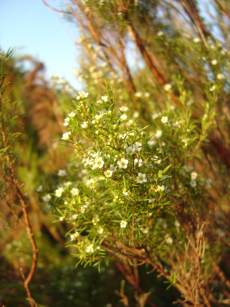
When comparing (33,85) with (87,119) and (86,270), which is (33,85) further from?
(87,119)

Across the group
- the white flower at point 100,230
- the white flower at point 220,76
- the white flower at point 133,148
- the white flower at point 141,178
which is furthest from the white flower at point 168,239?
the white flower at point 220,76

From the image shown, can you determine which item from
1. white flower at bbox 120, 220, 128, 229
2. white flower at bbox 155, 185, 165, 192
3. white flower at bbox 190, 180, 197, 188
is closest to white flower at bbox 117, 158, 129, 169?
white flower at bbox 155, 185, 165, 192

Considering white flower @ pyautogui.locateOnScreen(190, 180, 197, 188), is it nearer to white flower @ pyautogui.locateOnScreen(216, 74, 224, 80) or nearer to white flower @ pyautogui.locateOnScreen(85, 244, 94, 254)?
white flower @ pyautogui.locateOnScreen(85, 244, 94, 254)

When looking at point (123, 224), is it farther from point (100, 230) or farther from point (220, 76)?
point (220, 76)

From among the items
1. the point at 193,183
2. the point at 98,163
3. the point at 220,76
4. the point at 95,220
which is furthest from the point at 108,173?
the point at 220,76

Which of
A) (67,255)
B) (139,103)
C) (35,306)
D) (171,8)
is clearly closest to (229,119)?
(139,103)

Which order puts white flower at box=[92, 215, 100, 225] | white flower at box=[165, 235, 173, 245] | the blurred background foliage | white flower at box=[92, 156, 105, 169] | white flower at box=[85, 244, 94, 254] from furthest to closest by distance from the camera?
the blurred background foliage, white flower at box=[165, 235, 173, 245], white flower at box=[92, 215, 100, 225], white flower at box=[85, 244, 94, 254], white flower at box=[92, 156, 105, 169]

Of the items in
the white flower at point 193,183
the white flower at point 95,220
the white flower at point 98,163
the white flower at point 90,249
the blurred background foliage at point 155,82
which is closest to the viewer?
the white flower at point 98,163

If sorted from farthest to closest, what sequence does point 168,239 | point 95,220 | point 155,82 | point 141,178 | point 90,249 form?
point 155,82
point 168,239
point 95,220
point 90,249
point 141,178

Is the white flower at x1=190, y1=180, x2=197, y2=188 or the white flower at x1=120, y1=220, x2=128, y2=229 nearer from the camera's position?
the white flower at x1=120, y1=220, x2=128, y2=229

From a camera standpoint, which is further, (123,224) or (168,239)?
(168,239)

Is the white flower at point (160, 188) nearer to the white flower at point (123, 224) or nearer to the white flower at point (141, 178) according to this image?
the white flower at point (141, 178)
